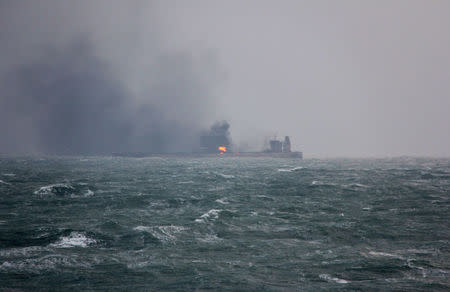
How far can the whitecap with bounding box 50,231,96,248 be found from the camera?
83.6 feet

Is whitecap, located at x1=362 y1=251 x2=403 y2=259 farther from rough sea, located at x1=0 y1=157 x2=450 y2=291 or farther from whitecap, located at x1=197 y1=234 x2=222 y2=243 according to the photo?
whitecap, located at x1=197 y1=234 x2=222 y2=243

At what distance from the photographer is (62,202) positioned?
43156 mm

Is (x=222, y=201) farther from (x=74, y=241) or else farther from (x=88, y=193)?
(x=74, y=241)

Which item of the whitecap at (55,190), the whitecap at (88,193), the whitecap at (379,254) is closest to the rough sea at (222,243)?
the whitecap at (379,254)

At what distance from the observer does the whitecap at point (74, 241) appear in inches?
1003

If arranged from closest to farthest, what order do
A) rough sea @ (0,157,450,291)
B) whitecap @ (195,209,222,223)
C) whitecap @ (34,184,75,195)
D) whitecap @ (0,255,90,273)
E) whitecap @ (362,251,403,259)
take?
rough sea @ (0,157,450,291) < whitecap @ (0,255,90,273) < whitecap @ (362,251,403,259) < whitecap @ (195,209,222,223) < whitecap @ (34,184,75,195)

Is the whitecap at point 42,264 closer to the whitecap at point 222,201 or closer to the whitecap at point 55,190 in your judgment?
the whitecap at point 222,201

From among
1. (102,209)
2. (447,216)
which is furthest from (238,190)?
(447,216)

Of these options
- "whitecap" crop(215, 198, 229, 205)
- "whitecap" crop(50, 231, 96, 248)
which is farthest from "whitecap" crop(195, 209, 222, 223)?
"whitecap" crop(50, 231, 96, 248)

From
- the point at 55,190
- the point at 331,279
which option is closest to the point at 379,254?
the point at 331,279

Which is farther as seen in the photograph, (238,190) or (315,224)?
(238,190)

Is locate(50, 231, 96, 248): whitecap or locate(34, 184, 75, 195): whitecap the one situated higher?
locate(34, 184, 75, 195): whitecap

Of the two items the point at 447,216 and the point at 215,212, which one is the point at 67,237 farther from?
the point at 447,216

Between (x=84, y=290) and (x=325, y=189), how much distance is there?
4577cm
